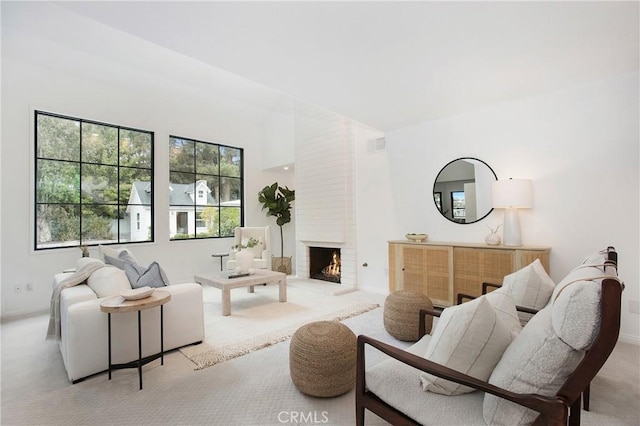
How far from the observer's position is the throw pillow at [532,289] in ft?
7.19

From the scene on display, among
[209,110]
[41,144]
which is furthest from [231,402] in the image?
[209,110]

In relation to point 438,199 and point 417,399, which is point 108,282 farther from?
point 438,199

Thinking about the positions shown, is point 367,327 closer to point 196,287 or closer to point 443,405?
point 196,287

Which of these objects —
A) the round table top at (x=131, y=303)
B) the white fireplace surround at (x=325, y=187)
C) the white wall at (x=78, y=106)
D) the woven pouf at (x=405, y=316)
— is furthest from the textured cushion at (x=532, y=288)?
the white wall at (x=78, y=106)

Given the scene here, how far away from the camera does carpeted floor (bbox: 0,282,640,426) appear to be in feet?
6.09

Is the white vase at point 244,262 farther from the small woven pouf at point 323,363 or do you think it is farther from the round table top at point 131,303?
the small woven pouf at point 323,363

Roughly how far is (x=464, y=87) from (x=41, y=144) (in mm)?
5433

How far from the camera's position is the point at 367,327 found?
132 inches

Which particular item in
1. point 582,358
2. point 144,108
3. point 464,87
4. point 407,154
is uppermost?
point 144,108

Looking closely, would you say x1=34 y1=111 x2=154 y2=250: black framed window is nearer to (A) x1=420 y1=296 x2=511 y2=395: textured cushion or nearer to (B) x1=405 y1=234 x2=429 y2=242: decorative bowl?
(B) x1=405 y1=234 x2=429 y2=242: decorative bowl

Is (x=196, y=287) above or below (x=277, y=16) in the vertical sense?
below

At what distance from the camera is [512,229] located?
11.4 feet

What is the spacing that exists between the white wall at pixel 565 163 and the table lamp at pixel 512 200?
0.19m

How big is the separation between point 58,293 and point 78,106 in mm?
3177
